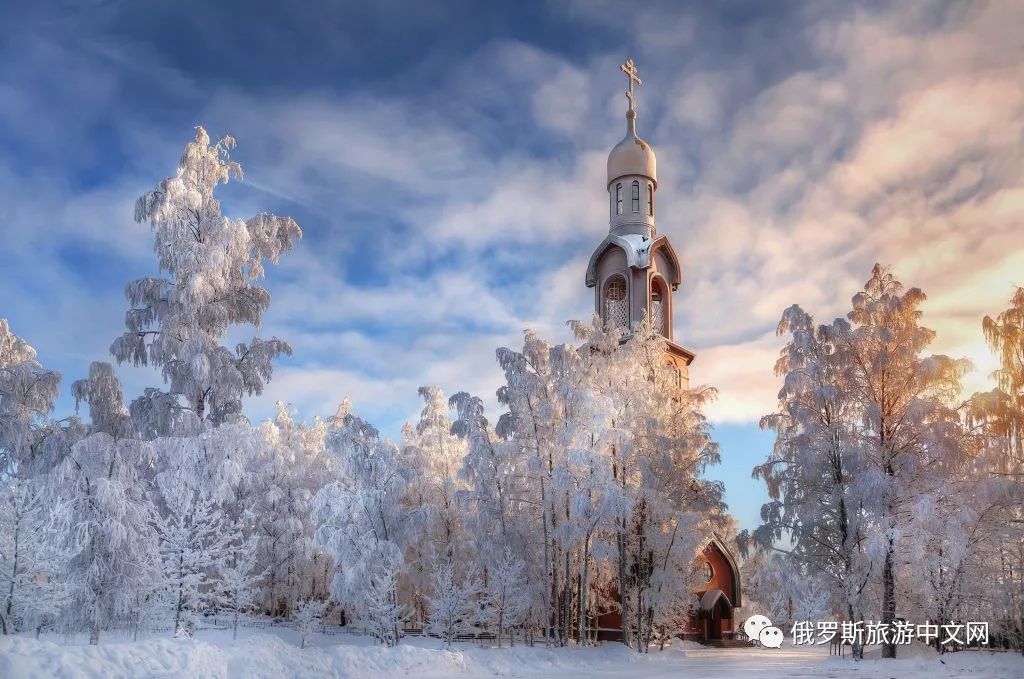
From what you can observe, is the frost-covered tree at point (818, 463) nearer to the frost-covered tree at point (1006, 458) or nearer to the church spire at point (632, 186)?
the frost-covered tree at point (1006, 458)

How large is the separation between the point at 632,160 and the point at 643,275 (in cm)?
706

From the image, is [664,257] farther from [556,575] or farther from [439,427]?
[556,575]

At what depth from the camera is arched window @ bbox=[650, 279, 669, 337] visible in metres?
43.2

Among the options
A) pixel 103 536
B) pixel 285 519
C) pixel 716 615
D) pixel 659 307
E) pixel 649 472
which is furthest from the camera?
pixel 659 307

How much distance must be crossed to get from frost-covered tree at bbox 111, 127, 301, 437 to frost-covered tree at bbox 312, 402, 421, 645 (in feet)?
12.5

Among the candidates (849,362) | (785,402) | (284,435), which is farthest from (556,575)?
(284,435)

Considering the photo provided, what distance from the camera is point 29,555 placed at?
17.5 metres

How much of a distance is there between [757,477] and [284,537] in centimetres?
2036

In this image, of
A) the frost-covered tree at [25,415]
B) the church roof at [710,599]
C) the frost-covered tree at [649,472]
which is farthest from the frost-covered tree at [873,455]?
the frost-covered tree at [25,415]

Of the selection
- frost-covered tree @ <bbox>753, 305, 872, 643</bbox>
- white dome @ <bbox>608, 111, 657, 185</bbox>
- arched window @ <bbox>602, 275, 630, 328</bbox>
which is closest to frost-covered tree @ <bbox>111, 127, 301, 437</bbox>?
frost-covered tree @ <bbox>753, 305, 872, 643</bbox>

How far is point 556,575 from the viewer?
29281 millimetres

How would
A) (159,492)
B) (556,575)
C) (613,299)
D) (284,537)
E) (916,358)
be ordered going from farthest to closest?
(613,299) → (284,537) → (556,575) → (916,358) → (159,492)

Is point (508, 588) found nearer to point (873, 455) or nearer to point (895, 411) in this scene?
point (873, 455)

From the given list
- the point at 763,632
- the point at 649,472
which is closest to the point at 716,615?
the point at 763,632
